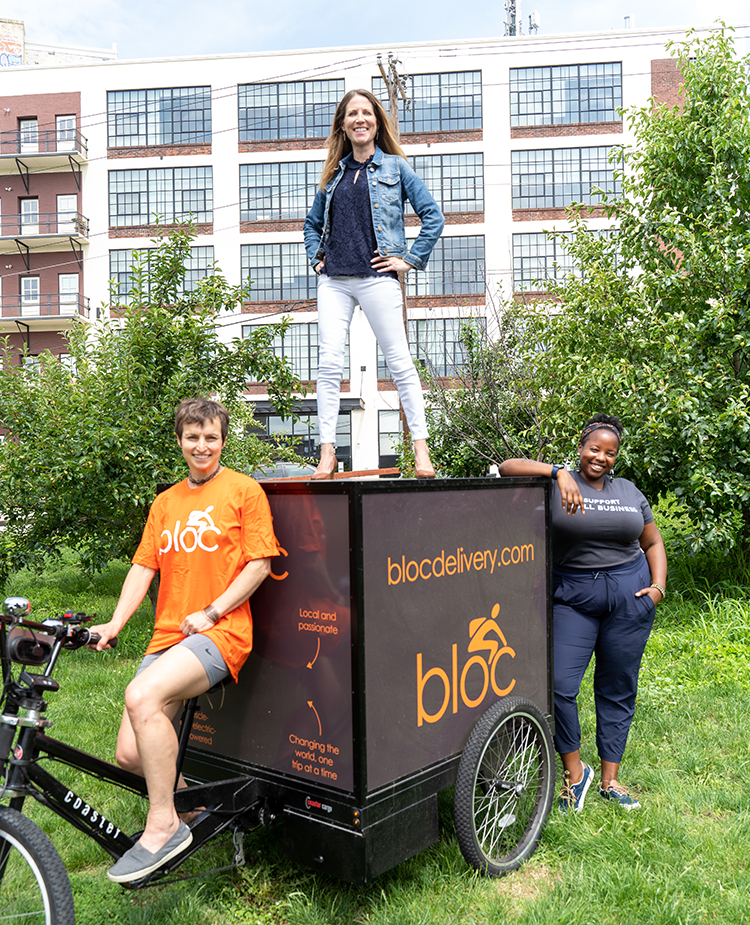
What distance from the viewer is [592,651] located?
13.9 feet

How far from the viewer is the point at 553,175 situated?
35.8 m

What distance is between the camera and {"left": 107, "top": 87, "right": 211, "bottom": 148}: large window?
37750 millimetres

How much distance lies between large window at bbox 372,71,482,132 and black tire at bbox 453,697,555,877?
36998 mm

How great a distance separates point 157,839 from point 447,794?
2028 millimetres

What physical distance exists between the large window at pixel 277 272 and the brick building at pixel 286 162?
7 centimetres

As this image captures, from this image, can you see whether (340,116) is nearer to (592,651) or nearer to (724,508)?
(592,651)

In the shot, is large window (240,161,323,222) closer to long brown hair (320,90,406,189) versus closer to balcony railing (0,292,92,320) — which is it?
balcony railing (0,292,92,320)

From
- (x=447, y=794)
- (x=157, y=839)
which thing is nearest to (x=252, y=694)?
(x=157, y=839)

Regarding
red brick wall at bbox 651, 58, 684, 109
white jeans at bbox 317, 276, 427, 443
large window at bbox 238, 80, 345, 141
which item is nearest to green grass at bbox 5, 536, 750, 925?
white jeans at bbox 317, 276, 427, 443

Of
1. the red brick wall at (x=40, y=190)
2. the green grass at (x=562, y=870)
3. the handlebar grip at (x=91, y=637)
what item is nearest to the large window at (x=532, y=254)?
the red brick wall at (x=40, y=190)

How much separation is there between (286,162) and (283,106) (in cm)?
300

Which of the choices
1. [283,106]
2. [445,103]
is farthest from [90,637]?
[283,106]

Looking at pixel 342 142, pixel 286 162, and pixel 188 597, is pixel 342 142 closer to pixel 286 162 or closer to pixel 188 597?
pixel 188 597

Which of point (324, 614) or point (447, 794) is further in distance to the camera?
point (447, 794)
